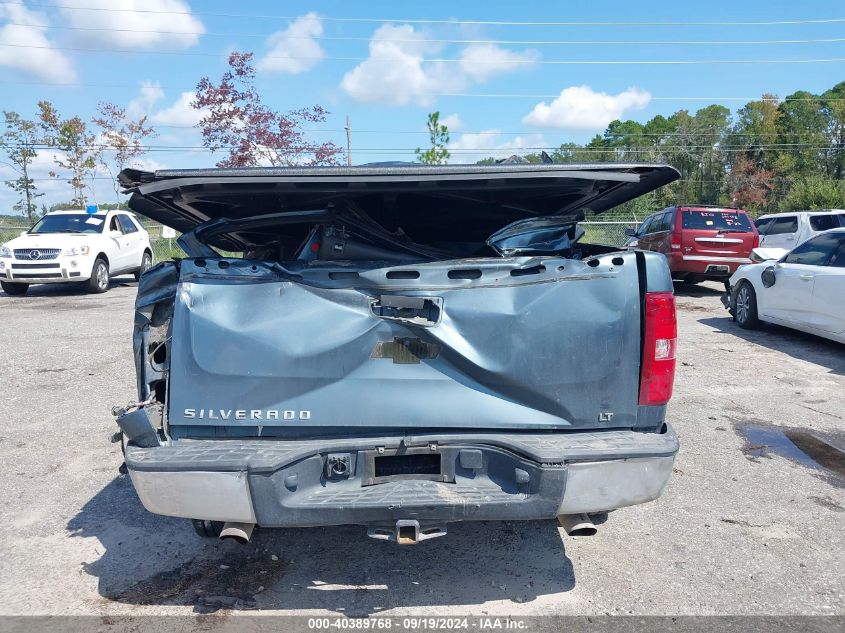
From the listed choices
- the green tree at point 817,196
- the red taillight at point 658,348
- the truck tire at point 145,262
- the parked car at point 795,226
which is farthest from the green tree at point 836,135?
the red taillight at point 658,348

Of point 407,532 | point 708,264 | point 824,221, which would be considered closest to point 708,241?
point 708,264

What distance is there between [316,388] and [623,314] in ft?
4.63

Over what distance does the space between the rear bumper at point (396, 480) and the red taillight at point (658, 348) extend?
0.84 ft

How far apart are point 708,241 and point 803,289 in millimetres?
5455

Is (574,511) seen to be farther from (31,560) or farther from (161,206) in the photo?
(31,560)

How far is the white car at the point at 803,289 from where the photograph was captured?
321 inches

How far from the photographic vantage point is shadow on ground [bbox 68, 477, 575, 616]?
126 inches

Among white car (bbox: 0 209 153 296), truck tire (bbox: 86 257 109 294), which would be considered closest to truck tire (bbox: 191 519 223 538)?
white car (bbox: 0 209 153 296)

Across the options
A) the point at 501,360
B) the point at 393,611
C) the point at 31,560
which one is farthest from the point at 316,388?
the point at 31,560

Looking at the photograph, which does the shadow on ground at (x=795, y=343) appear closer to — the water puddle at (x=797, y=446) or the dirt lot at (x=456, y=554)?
the water puddle at (x=797, y=446)

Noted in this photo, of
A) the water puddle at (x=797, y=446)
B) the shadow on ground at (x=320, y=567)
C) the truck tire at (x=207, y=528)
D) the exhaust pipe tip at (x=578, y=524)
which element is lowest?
the water puddle at (x=797, y=446)

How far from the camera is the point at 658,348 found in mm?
3002

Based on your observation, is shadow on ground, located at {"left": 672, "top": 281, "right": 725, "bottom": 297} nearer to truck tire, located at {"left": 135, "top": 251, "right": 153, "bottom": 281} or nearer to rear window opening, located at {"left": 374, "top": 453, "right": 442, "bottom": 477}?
rear window opening, located at {"left": 374, "top": 453, "right": 442, "bottom": 477}

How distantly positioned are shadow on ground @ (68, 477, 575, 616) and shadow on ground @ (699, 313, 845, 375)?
234 inches
